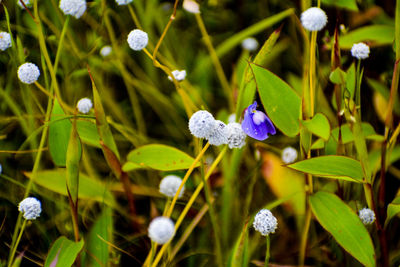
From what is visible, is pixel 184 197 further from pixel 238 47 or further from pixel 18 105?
pixel 238 47

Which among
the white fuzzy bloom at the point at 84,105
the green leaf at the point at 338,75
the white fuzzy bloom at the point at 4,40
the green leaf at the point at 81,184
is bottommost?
the green leaf at the point at 81,184

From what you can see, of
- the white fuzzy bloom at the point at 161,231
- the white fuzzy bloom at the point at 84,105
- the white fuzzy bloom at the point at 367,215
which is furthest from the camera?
the white fuzzy bloom at the point at 84,105

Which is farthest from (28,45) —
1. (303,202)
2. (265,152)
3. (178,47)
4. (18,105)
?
(303,202)

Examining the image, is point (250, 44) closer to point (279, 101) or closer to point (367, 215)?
point (279, 101)

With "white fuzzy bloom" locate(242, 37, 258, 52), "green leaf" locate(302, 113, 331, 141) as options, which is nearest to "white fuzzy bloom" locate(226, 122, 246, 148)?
"green leaf" locate(302, 113, 331, 141)

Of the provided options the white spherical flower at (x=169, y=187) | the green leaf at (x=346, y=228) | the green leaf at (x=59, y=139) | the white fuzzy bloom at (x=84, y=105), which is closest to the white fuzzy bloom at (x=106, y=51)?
the white fuzzy bloom at (x=84, y=105)

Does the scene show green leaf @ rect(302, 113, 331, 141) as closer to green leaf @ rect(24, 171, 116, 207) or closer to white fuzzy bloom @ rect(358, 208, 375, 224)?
white fuzzy bloom @ rect(358, 208, 375, 224)

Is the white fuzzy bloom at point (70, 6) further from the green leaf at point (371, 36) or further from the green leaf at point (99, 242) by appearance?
the green leaf at point (371, 36)

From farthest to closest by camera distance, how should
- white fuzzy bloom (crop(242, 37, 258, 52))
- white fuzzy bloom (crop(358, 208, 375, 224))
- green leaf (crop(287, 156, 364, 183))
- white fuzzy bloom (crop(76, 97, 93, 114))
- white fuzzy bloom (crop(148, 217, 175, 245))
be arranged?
1. white fuzzy bloom (crop(242, 37, 258, 52))
2. white fuzzy bloom (crop(76, 97, 93, 114))
3. white fuzzy bloom (crop(358, 208, 375, 224))
4. green leaf (crop(287, 156, 364, 183))
5. white fuzzy bloom (crop(148, 217, 175, 245))
